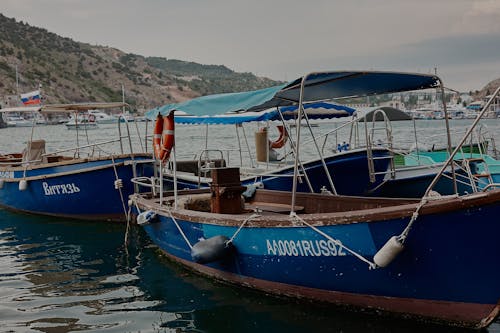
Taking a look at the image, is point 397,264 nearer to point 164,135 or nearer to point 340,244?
point 340,244

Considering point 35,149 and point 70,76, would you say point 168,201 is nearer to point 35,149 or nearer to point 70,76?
point 35,149

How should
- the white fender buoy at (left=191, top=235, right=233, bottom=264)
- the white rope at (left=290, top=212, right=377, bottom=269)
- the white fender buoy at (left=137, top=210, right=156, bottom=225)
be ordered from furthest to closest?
the white fender buoy at (left=137, top=210, right=156, bottom=225)
the white fender buoy at (left=191, top=235, right=233, bottom=264)
the white rope at (left=290, top=212, right=377, bottom=269)

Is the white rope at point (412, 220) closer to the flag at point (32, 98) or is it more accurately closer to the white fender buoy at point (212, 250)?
the white fender buoy at point (212, 250)

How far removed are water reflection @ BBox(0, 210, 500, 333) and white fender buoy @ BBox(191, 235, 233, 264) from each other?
64 centimetres

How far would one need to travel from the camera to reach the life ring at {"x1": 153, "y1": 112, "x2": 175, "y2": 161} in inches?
348

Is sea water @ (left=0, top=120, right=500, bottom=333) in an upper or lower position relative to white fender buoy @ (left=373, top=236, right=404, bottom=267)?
lower

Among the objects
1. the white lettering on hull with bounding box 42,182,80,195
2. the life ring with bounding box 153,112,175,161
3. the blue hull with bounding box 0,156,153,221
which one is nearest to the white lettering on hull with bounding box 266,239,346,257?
the life ring with bounding box 153,112,175,161

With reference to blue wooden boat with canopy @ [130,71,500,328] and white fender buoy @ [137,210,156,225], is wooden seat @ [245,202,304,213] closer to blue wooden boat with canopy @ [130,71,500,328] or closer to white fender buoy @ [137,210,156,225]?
blue wooden boat with canopy @ [130,71,500,328]

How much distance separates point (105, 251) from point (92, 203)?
2577mm

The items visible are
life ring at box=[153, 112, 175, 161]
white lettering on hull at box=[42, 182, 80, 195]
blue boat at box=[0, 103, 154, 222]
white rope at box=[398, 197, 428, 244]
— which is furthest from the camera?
white lettering on hull at box=[42, 182, 80, 195]

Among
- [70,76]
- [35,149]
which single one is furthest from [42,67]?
[35,149]

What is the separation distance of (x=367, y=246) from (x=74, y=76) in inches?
4660

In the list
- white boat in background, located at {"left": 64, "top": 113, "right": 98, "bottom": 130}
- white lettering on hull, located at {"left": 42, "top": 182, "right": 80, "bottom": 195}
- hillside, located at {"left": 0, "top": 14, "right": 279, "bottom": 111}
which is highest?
hillside, located at {"left": 0, "top": 14, "right": 279, "bottom": 111}

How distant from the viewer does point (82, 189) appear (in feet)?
43.1
